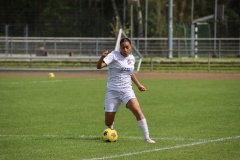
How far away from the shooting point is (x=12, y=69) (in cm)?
3675

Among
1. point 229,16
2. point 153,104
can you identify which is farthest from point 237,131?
point 229,16

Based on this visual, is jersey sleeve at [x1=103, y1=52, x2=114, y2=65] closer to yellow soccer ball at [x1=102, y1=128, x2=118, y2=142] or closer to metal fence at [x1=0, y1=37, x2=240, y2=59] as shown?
yellow soccer ball at [x1=102, y1=128, x2=118, y2=142]

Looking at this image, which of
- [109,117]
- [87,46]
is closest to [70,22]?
[87,46]

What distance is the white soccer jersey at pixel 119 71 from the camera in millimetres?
11836

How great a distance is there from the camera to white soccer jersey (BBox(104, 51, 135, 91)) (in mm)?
11836

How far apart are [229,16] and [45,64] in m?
16.9

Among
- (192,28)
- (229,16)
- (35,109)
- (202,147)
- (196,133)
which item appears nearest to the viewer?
(202,147)

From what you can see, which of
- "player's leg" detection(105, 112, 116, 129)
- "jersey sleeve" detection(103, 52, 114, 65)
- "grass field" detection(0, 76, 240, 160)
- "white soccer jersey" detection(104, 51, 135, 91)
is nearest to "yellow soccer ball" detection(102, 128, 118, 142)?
"grass field" detection(0, 76, 240, 160)

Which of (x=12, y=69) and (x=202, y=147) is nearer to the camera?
(x=202, y=147)

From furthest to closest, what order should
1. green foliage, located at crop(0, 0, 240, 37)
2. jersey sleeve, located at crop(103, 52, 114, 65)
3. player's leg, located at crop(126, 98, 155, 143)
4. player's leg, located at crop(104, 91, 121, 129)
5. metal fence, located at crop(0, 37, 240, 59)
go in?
green foliage, located at crop(0, 0, 240, 37), metal fence, located at crop(0, 37, 240, 59), player's leg, located at crop(104, 91, 121, 129), jersey sleeve, located at crop(103, 52, 114, 65), player's leg, located at crop(126, 98, 155, 143)

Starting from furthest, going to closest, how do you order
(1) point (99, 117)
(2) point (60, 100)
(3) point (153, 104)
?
1. (2) point (60, 100)
2. (3) point (153, 104)
3. (1) point (99, 117)

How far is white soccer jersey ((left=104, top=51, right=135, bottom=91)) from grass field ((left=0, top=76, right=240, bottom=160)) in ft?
3.45

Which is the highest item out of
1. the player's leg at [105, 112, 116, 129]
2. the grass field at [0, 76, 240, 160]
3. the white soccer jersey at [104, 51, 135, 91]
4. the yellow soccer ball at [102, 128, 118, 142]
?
the white soccer jersey at [104, 51, 135, 91]

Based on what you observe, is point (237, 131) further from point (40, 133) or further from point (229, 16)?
point (229, 16)
